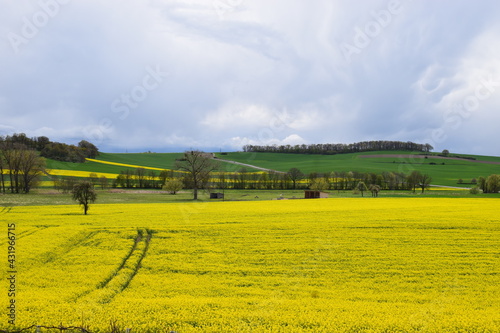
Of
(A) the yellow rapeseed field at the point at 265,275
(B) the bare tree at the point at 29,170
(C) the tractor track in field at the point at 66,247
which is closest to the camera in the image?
(A) the yellow rapeseed field at the point at 265,275

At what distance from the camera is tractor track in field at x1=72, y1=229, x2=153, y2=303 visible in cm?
1493

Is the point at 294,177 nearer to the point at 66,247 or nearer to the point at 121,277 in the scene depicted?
the point at 66,247

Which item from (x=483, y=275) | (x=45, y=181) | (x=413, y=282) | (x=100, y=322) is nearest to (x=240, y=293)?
(x=100, y=322)

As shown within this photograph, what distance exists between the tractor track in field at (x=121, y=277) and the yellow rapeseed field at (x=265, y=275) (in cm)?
10

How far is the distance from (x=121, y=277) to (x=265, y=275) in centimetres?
780

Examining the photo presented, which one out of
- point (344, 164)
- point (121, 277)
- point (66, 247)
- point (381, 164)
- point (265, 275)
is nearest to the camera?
point (121, 277)

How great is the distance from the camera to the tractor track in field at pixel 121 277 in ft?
49.0

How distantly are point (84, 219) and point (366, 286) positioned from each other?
2947cm

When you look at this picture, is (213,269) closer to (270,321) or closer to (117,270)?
(117,270)

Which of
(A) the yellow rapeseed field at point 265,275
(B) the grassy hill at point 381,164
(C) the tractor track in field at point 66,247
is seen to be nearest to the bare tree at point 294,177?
(B) the grassy hill at point 381,164

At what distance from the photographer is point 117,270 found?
1869 cm

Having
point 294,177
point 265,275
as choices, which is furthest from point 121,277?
point 294,177

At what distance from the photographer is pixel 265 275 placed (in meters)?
18.1

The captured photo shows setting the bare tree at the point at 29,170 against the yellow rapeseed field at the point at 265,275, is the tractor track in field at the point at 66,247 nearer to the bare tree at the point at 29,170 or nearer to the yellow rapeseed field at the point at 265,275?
the yellow rapeseed field at the point at 265,275
